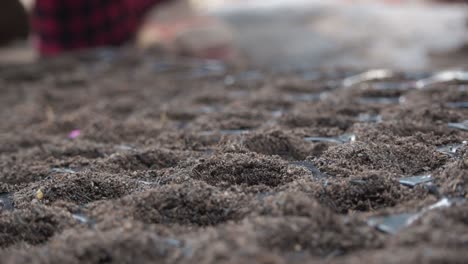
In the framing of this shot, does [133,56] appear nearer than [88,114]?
No

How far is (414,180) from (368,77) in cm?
63

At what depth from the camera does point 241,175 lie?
26.1 inches

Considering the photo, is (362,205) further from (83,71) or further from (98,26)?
(98,26)

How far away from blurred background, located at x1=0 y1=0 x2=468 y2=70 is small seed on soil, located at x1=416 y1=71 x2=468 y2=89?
45 cm

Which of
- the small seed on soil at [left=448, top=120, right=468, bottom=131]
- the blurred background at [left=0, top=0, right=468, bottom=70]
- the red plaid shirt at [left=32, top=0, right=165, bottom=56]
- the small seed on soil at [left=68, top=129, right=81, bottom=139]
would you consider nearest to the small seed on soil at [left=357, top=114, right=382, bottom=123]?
the small seed on soil at [left=448, top=120, right=468, bottom=131]

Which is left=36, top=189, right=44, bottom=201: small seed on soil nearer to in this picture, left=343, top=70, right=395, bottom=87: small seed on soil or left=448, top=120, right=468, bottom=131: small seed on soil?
left=448, top=120, right=468, bottom=131: small seed on soil

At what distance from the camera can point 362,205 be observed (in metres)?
0.57

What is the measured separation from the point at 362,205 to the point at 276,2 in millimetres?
1643

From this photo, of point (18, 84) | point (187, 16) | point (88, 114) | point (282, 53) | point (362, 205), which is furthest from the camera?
point (187, 16)

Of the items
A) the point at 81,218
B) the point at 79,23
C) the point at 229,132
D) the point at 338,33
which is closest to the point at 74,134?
the point at 229,132

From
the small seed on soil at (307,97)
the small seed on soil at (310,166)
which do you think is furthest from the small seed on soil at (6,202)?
the small seed on soil at (307,97)

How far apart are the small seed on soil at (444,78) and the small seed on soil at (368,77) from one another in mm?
→ 84

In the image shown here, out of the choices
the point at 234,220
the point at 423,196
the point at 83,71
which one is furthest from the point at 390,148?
the point at 83,71

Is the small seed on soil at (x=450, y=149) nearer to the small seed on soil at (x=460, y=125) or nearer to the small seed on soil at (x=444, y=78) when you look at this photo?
the small seed on soil at (x=460, y=125)
